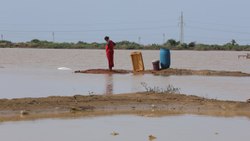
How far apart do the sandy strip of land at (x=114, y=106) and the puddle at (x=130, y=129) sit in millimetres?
700

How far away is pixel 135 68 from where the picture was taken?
27.6 metres

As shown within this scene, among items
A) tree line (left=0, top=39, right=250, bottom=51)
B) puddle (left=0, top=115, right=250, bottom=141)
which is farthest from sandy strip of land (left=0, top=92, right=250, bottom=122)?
tree line (left=0, top=39, right=250, bottom=51)

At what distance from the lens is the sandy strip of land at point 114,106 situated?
39.3ft

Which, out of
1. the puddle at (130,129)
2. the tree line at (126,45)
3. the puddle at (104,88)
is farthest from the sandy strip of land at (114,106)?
the tree line at (126,45)

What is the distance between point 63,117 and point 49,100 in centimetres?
194

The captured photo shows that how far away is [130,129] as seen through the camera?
34.1 ft

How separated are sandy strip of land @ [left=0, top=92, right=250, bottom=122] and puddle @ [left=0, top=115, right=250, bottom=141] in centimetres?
70

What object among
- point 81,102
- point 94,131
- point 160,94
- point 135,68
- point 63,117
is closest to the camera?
point 94,131

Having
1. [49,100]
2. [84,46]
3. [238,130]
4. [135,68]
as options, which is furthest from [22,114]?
[84,46]

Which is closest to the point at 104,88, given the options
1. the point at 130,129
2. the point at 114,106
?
the point at 114,106

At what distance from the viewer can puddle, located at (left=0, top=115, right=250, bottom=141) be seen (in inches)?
378

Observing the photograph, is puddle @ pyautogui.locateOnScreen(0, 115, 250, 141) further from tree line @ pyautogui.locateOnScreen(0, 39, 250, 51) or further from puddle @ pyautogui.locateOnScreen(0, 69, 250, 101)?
tree line @ pyautogui.locateOnScreen(0, 39, 250, 51)

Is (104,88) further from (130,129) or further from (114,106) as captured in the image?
(130,129)

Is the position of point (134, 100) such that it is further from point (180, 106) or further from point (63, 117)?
point (63, 117)
